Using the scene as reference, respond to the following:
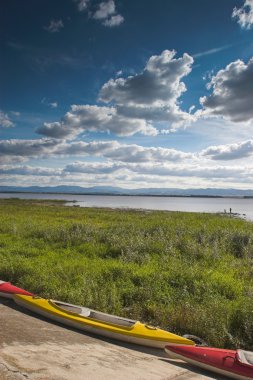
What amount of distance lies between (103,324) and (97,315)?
20.0 inches

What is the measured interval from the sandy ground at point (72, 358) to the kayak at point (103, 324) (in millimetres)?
154

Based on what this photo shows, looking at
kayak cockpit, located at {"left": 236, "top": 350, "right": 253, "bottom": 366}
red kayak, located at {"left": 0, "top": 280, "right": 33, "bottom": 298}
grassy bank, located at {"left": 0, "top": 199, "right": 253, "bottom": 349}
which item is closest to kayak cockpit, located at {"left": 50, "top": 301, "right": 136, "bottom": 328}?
grassy bank, located at {"left": 0, "top": 199, "right": 253, "bottom": 349}

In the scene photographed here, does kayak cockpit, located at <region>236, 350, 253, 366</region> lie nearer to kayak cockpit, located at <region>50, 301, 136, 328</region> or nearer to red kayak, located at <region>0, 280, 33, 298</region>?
kayak cockpit, located at <region>50, 301, 136, 328</region>

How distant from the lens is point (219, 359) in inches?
225

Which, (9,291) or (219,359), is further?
(9,291)

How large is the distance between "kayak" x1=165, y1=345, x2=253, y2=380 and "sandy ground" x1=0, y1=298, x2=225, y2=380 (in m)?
0.15

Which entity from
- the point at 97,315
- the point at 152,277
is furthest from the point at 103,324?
the point at 152,277

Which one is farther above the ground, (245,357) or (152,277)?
(152,277)

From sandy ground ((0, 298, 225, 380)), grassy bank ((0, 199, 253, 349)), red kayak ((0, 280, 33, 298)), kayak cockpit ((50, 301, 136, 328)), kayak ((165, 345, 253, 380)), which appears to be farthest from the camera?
red kayak ((0, 280, 33, 298))

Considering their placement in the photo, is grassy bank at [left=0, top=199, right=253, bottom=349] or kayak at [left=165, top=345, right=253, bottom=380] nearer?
kayak at [left=165, top=345, right=253, bottom=380]

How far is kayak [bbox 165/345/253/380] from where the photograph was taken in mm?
5512

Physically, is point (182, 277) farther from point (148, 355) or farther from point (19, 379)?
point (19, 379)

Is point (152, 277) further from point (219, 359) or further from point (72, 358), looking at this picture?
point (72, 358)

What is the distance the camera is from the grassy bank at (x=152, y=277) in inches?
293
